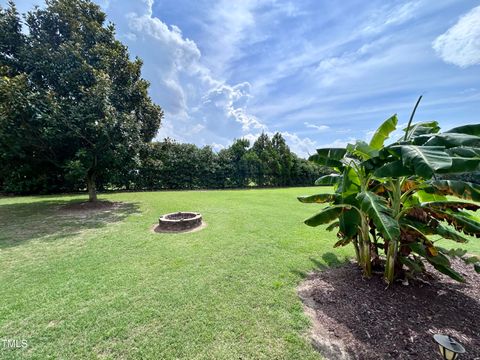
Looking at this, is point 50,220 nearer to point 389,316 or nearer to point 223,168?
point 389,316

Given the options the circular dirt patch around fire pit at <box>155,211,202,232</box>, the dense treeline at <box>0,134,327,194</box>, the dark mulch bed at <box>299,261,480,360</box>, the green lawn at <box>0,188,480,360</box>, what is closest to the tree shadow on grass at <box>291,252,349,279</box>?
the green lawn at <box>0,188,480,360</box>

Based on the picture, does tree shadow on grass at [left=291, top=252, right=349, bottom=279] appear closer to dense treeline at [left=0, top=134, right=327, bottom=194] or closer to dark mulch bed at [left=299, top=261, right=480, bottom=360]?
dark mulch bed at [left=299, top=261, right=480, bottom=360]

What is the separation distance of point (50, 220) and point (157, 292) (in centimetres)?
783

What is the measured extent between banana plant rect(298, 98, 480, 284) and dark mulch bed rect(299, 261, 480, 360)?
0.34 meters

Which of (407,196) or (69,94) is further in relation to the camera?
(69,94)

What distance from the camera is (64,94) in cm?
1002

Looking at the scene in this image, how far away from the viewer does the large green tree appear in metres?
8.76

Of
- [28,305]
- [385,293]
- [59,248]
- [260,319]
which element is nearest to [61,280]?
[28,305]

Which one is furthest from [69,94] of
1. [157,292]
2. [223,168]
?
[223,168]

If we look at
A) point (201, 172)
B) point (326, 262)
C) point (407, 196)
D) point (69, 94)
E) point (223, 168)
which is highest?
point (69, 94)

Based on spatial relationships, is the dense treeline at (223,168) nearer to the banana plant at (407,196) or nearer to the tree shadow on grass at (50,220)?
the tree shadow on grass at (50,220)

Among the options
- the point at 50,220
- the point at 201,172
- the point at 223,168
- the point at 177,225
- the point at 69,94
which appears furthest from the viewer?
the point at 223,168

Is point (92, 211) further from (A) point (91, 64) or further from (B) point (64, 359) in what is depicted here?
(B) point (64, 359)

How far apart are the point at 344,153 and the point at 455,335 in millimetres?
2698
